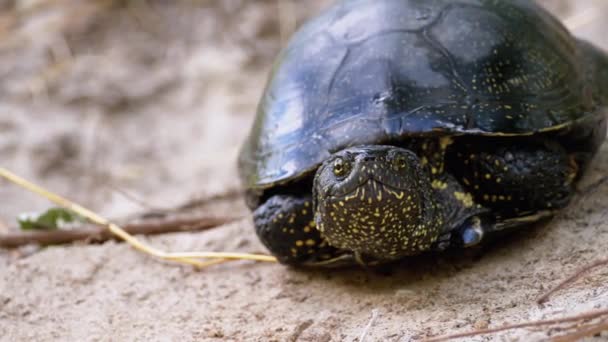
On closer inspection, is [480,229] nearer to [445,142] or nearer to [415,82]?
[445,142]

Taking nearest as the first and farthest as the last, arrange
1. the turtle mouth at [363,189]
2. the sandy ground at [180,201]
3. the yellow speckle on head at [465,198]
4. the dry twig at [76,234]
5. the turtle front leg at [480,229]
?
1. the turtle mouth at [363,189]
2. the sandy ground at [180,201]
3. the turtle front leg at [480,229]
4. the yellow speckle on head at [465,198]
5. the dry twig at [76,234]

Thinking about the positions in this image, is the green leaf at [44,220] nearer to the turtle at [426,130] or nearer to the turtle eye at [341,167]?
the turtle at [426,130]

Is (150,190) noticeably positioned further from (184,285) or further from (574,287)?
(574,287)

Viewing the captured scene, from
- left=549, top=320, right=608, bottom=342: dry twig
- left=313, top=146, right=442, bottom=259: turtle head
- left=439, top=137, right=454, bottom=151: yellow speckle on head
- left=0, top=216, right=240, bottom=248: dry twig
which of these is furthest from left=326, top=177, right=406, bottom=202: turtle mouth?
left=0, top=216, right=240, bottom=248: dry twig

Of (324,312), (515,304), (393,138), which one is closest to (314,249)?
(324,312)

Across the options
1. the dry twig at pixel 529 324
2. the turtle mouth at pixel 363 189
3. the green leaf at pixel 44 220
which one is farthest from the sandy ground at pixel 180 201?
the turtle mouth at pixel 363 189

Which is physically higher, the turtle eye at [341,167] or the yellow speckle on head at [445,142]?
the turtle eye at [341,167]

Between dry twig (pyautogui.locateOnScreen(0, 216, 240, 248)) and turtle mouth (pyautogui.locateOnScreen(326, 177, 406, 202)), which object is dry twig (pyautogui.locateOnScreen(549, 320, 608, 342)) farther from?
dry twig (pyautogui.locateOnScreen(0, 216, 240, 248))

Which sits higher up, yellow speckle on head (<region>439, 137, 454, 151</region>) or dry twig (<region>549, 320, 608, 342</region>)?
yellow speckle on head (<region>439, 137, 454, 151</region>)
